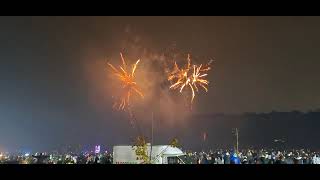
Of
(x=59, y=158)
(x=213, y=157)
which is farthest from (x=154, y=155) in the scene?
(x=59, y=158)

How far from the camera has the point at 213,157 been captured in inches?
201

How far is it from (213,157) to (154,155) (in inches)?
34.5

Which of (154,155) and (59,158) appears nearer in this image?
(59,158)

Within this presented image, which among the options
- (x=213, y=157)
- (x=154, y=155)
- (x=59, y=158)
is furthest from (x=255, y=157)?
(x=59, y=158)

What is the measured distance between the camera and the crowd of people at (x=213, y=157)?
4906 millimetres

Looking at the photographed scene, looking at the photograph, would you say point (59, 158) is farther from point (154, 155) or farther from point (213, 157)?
point (213, 157)

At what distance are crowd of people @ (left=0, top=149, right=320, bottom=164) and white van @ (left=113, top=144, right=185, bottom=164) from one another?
0.09 m

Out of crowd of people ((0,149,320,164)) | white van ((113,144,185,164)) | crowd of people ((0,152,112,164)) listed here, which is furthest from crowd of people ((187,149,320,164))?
crowd of people ((0,152,112,164))

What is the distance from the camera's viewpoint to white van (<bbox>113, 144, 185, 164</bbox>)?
5.21 meters
